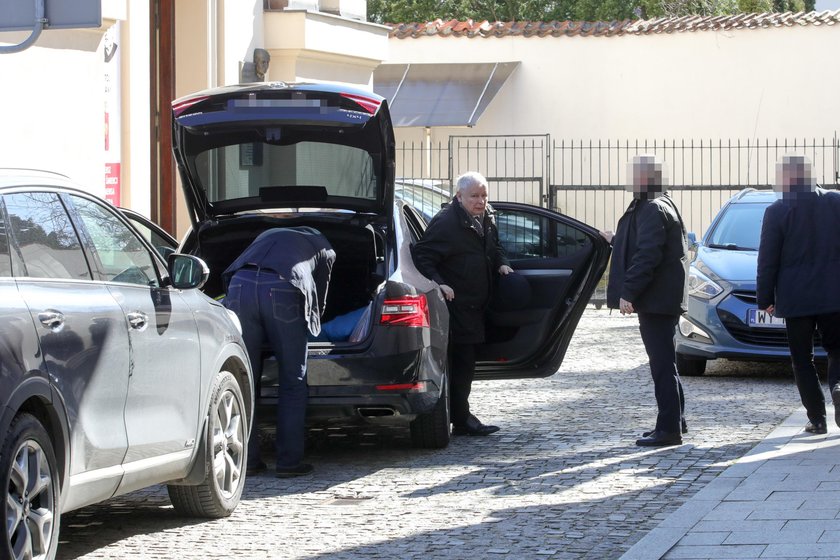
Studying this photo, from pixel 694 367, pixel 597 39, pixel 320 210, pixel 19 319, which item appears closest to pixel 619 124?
pixel 597 39

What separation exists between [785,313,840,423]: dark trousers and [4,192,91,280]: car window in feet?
16.3

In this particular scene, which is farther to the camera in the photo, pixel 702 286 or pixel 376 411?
pixel 702 286

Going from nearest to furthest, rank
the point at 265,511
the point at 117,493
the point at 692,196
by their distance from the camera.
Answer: the point at 117,493
the point at 265,511
the point at 692,196

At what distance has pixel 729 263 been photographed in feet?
42.1

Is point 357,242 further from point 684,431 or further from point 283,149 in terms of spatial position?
point 684,431

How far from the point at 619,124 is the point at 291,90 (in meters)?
21.1

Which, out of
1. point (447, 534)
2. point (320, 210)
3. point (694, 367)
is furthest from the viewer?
point (694, 367)

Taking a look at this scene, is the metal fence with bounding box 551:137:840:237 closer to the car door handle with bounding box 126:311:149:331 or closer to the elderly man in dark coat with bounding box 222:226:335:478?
the elderly man in dark coat with bounding box 222:226:335:478

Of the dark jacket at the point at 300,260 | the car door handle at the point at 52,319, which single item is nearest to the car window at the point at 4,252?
the car door handle at the point at 52,319

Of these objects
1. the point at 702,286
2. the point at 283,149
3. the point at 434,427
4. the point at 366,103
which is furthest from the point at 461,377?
the point at 702,286

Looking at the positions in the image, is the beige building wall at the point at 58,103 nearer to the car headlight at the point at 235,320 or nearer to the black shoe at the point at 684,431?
the car headlight at the point at 235,320

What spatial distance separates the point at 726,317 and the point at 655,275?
378 centimetres

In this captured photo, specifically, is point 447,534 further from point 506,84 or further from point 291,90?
point 506,84

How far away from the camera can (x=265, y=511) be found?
7.13 meters
